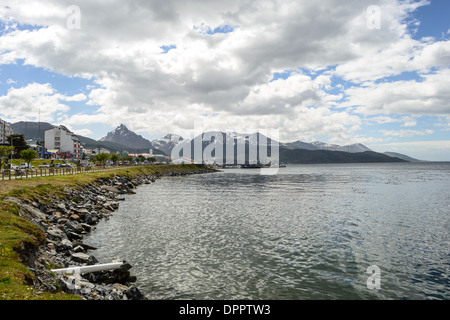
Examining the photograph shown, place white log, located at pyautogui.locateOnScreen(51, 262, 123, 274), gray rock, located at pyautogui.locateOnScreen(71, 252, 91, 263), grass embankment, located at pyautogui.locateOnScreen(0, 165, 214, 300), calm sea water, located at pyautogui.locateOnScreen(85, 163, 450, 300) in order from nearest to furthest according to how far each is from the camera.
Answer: grass embankment, located at pyautogui.locateOnScreen(0, 165, 214, 300) → white log, located at pyautogui.locateOnScreen(51, 262, 123, 274) → calm sea water, located at pyautogui.locateOnScreen(85, 163, 450, 300) → gray rock, located at pyautogui.locateOnScreen(71, 252, 91, 263)

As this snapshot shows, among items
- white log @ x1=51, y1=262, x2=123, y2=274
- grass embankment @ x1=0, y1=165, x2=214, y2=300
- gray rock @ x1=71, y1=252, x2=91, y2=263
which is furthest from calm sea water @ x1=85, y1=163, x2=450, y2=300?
grass embankment @ x1=0, y1=165, x2=214, y2=300

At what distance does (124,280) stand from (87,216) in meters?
20.2

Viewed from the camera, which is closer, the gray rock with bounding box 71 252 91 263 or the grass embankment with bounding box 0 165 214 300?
the grass embankment with bounding box 0 165 214 300

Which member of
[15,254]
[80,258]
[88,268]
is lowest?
[80,258]

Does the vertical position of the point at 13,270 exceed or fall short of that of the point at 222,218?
it exceeds it

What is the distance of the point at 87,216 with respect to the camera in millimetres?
35688

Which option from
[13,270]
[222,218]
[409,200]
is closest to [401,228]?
[222,218]

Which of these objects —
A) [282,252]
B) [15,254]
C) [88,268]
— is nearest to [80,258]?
[88,268]
